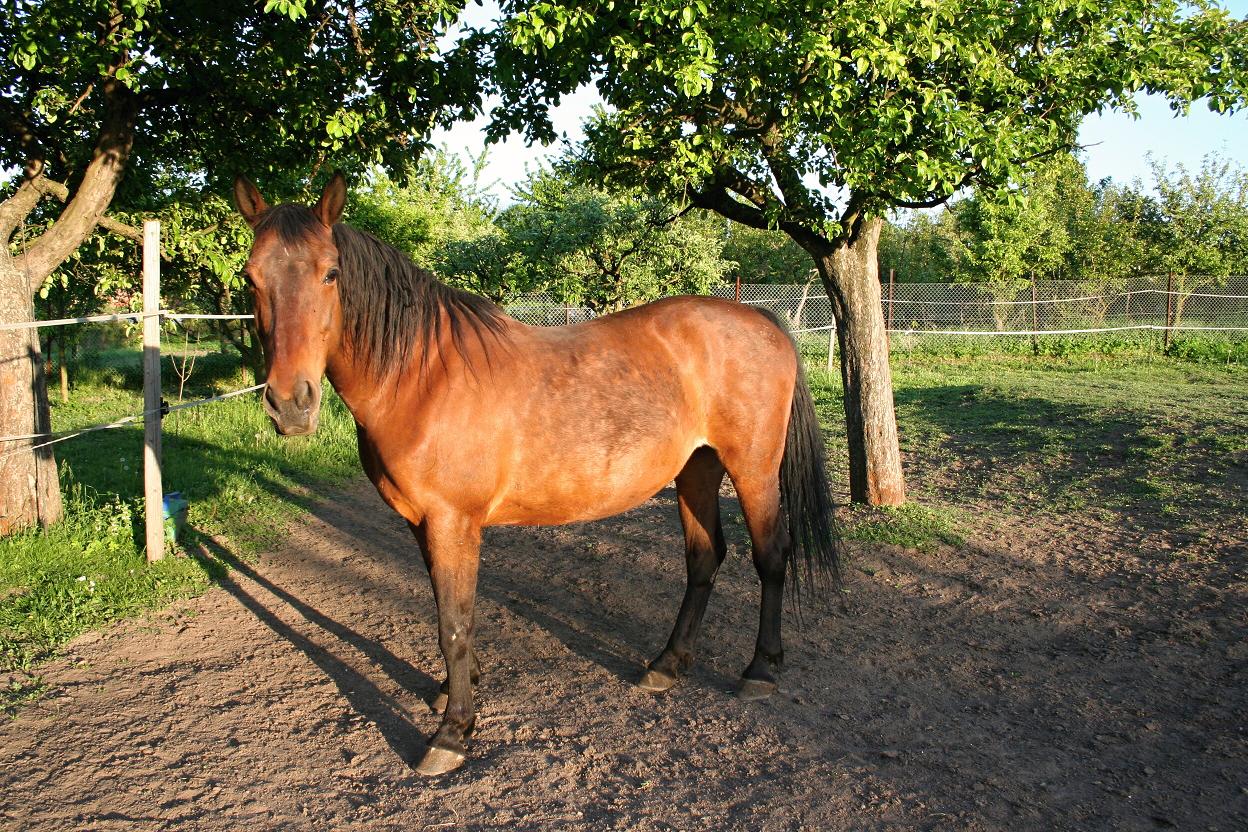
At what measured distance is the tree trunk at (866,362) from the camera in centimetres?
662

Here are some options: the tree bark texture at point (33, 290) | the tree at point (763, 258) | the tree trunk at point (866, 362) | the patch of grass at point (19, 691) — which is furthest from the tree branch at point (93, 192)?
the tree at point (763, 258)

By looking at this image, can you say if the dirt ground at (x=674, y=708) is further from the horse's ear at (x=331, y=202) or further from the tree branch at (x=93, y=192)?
the tree branch at (x=93, y=192)

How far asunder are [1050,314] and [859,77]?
56.2 feet

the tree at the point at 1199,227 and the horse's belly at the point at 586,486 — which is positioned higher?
the tree at the point at 1199,227

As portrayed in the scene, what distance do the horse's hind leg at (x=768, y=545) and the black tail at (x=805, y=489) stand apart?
6.3 inches

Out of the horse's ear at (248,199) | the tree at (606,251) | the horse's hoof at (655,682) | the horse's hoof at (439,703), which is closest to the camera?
the horse's ear at (248,199)

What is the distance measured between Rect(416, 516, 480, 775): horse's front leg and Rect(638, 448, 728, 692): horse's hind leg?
3.85 feet

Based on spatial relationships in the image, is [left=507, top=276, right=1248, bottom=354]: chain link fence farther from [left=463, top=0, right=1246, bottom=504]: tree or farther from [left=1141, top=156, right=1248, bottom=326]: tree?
[left=463, top=0, right=1246, bottom=504]: tree

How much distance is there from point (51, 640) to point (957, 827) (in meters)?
4.50

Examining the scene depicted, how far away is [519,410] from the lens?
3498mm

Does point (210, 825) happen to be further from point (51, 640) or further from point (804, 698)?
point (804, 698)

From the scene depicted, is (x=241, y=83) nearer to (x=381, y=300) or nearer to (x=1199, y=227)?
(x=381, y=300)

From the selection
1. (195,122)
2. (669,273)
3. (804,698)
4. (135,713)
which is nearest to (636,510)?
(804,698)

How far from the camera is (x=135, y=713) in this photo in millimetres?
3590
